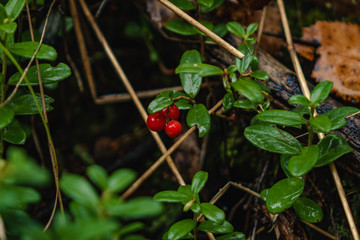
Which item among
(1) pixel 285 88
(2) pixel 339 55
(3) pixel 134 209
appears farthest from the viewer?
(2) pixel 339 55

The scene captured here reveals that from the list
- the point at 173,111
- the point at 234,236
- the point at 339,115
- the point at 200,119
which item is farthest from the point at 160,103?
the point at 339,115

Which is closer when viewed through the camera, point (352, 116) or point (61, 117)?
point (352, 116)

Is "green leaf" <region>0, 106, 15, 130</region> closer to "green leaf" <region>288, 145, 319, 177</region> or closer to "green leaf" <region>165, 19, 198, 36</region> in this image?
"green leaf" <region>165, 19, 198, 36</region>

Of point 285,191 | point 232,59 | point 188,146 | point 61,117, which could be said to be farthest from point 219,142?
point 61,117

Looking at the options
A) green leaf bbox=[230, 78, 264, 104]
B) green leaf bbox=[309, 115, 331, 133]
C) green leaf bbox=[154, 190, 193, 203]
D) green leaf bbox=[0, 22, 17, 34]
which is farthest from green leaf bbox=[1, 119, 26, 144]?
green leaf bbox=[309, 115, 331, 133]

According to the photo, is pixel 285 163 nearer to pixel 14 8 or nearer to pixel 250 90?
pixel 250 90

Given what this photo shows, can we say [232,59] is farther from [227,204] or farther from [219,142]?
[227,204]
